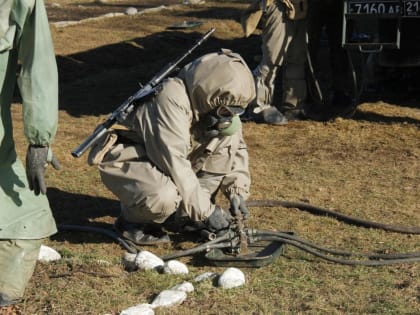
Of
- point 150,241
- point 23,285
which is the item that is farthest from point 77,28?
point 23,285

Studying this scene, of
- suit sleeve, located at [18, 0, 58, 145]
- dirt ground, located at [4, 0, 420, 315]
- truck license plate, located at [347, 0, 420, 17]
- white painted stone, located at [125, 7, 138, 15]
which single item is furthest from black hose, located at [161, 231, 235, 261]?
white painted stone, located at [125, 7, 138, 15]

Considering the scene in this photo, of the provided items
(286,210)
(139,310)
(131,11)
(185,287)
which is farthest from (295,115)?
(131,11)

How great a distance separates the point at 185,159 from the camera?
17.3 ft

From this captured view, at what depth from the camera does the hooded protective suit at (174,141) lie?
5184 mm

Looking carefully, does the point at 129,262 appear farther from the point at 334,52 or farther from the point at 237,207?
the point at 334,52

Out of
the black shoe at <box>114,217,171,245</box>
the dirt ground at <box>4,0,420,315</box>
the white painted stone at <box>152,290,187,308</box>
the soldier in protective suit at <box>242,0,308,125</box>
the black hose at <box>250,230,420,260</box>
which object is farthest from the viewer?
the soldier in protective suit at <box>242,0,308,125</box>

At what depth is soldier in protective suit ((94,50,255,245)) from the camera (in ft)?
17.0

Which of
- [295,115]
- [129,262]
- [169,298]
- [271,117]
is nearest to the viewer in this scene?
[169,298]

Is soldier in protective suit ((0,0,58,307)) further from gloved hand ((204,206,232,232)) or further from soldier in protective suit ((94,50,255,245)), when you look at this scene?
gloved hand ((204,206,232,232))

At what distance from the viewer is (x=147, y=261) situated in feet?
16.4

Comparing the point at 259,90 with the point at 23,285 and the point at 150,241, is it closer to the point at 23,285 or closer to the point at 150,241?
the point at 150,241

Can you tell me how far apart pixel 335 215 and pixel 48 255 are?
2016mm

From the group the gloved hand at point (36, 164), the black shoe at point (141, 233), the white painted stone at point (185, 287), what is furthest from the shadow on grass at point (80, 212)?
the gloved hand at point (36, 164)

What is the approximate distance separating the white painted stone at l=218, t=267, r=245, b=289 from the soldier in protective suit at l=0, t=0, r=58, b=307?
3.23ft
